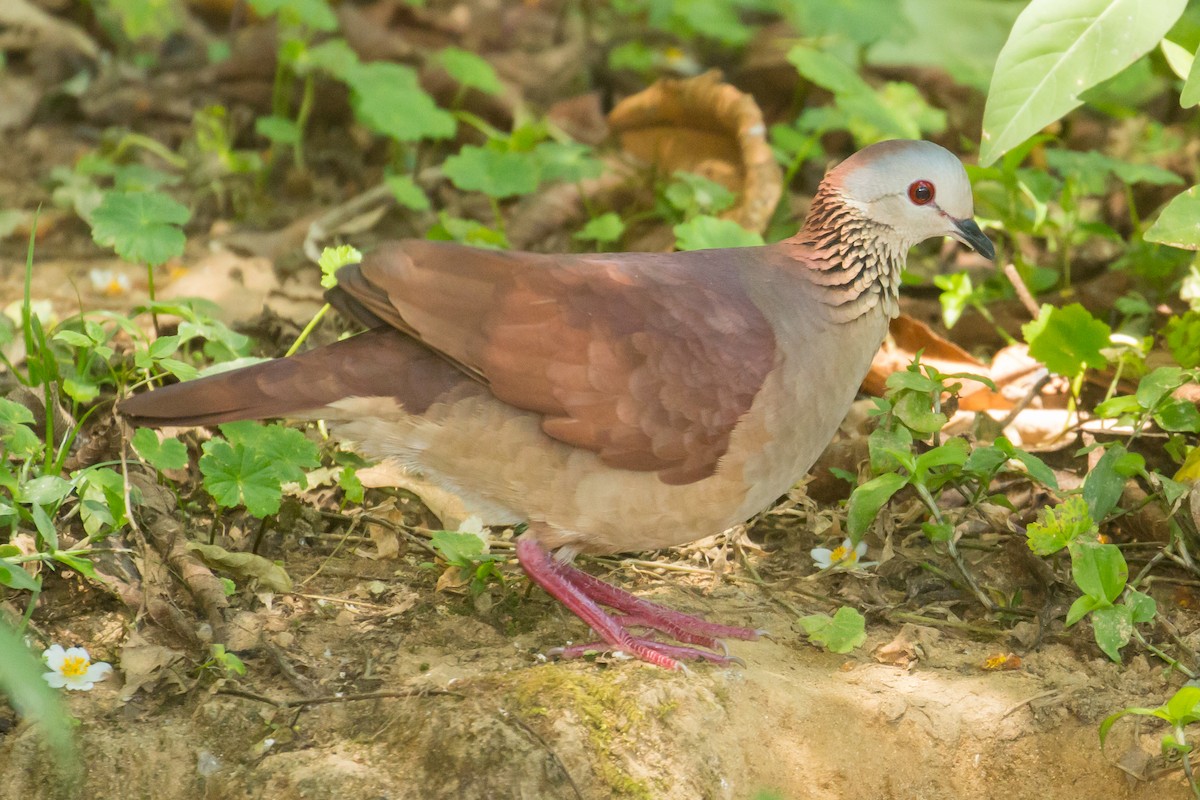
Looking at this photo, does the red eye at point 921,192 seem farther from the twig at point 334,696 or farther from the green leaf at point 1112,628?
the twig at point 334,696

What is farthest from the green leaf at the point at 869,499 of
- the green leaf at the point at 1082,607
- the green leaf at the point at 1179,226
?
the green leaf at the point at 1179,226

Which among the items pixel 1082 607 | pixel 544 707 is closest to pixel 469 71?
pixel 544 707

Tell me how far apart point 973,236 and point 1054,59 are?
601 millimetres

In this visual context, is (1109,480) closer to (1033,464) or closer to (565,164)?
(1033,464)

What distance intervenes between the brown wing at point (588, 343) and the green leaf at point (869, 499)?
400 mm

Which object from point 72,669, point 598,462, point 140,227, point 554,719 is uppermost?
point 598,462

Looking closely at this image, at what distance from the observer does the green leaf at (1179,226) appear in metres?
3.42

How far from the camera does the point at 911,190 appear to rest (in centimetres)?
366

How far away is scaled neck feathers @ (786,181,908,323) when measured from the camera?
364 cm

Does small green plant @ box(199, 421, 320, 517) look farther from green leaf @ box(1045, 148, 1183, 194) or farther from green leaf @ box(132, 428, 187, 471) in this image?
green leaf @ box(1045, 148, 1183, 194)

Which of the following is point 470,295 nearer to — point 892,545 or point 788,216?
point 892,545

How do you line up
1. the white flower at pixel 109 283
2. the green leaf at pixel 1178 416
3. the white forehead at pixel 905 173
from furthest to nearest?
the white flower at pixel 109 283, the green leaf at pixel 1178 416, the white forehead at pixel 905 173

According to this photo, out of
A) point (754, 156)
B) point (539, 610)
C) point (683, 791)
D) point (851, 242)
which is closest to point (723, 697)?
point (683, 791)

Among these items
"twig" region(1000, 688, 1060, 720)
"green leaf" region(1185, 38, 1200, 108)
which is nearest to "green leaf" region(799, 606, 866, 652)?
"twig" region(1000, 688, 1060, 720)
